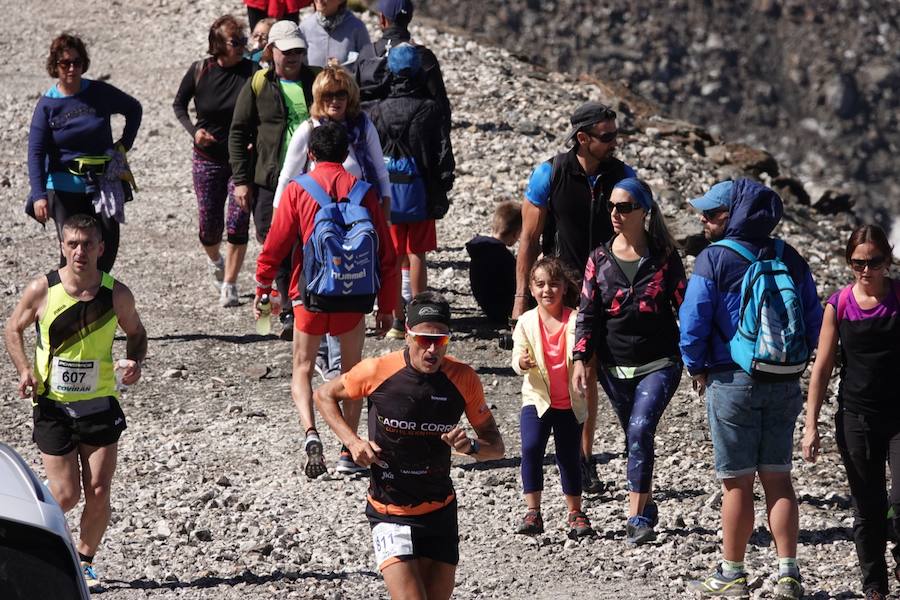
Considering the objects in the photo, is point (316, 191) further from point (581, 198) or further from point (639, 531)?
point (639, 531)

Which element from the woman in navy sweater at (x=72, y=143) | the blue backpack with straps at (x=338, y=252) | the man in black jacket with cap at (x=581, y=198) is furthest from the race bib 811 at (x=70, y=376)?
the woman in navy sweater at (x=72, y=143)

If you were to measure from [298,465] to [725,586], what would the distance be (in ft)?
9.95

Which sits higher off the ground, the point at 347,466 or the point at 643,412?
the point at 643,412

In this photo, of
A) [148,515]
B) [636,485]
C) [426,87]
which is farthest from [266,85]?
[636,485]

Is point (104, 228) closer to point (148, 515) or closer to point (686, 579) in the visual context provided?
point (148, 515)

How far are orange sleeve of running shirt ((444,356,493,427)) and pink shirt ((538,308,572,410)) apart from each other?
167 centimetres

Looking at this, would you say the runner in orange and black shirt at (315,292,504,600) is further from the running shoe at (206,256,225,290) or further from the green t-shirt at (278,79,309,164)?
the running shoe at (206,256,225,290)

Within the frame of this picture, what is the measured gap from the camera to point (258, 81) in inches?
417

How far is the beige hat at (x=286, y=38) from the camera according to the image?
10.3 m

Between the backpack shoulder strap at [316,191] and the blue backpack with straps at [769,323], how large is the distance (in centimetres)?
255

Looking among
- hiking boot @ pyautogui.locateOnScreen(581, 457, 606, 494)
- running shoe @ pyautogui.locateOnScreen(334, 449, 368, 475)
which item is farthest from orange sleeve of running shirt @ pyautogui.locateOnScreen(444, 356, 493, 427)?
running shoe @ pyautogui.locateOnScreen(334, 449, 368, 475)

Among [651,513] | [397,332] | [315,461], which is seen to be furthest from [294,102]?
[651,513]

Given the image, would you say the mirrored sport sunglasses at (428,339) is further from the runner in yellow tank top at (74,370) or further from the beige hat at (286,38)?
the beige hat at (286,38)

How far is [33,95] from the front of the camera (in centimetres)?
2053
